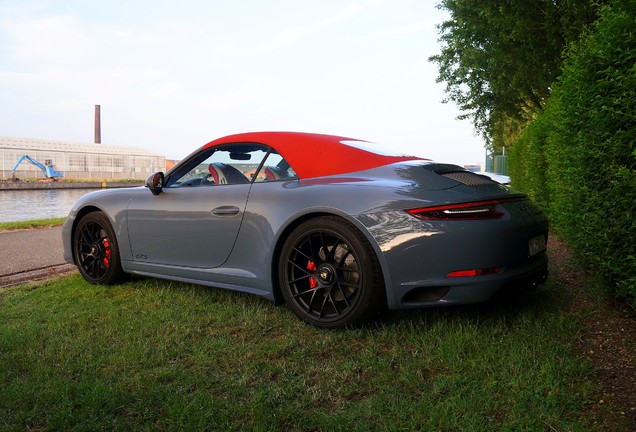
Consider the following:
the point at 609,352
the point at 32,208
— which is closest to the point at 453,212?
the point at 609,352

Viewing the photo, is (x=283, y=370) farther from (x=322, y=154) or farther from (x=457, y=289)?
(x=322, y=154)

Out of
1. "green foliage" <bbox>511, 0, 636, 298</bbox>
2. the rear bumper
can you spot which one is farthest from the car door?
"green foliage" <bbox>511, 0, 636, 298</bbox>

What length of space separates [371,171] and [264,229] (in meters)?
0.83

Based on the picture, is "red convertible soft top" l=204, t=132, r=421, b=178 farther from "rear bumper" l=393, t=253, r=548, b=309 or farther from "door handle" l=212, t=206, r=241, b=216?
"rear bumper" l=393, t=253, r=548, b=309

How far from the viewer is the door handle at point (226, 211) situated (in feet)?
12.5

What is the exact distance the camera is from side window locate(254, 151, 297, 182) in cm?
378

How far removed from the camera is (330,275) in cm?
341

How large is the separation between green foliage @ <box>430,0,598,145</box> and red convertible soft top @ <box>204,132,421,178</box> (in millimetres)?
4459

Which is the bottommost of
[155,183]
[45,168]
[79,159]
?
[155,183]

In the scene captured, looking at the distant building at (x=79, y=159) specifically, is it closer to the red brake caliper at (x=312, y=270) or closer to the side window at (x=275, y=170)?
the side window at (x=275, y=170)

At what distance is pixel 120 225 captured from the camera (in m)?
4.64

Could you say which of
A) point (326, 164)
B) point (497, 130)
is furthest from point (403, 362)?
A: point (497, 130)

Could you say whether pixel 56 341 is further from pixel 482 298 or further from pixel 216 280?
pixel 482 298

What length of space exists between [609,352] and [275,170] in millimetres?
2392
